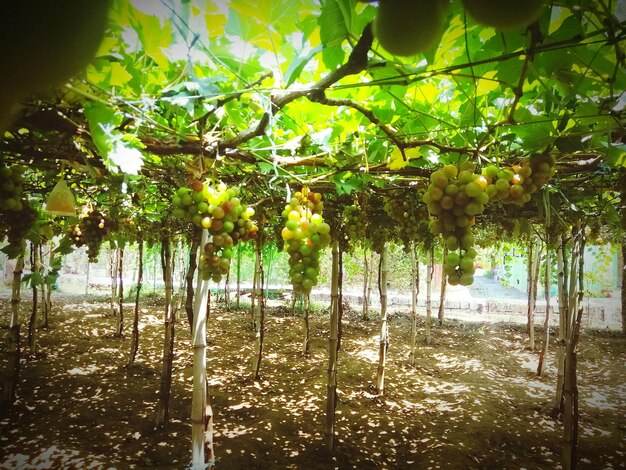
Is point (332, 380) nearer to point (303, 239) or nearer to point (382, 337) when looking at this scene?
point (382, 337)

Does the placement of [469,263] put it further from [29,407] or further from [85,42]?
[29,407]

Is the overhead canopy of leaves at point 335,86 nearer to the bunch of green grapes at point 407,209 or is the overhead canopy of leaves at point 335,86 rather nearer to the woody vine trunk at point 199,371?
the woody vine trunk at point 199,371

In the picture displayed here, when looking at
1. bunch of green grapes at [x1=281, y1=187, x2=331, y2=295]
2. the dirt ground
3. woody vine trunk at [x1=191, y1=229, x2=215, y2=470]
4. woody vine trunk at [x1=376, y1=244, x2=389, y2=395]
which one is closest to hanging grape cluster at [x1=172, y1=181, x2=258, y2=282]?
bunch of green grapes at [x1=281, y1=187, x2=331, y2=295]

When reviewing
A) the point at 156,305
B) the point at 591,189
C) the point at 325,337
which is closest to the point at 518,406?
the point at 591,189

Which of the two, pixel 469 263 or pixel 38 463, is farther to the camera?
pixel 38 463

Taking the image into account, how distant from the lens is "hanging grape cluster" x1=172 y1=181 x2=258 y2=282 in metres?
2.14

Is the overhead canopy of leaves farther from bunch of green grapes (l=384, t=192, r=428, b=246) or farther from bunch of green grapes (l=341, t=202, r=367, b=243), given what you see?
bunch of green grapes (l=341, t=202, r=367, b=243)

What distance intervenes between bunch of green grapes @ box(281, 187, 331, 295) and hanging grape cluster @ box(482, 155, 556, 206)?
1.00 metres

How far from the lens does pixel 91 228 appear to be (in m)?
4.11

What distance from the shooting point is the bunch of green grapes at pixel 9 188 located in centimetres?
234

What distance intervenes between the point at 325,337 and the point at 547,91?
9.51 meters

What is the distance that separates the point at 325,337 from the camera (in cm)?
1030

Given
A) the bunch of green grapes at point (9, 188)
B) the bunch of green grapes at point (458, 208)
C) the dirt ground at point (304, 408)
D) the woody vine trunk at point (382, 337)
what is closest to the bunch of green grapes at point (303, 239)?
the bunch of green grapes at point (458, 208)

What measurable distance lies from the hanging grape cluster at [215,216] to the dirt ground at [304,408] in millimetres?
2835
